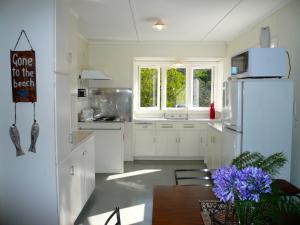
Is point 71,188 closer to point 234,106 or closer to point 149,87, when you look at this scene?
point 234,106

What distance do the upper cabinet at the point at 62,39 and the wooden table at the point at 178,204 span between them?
1.34 meters

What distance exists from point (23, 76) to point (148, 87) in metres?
4.36

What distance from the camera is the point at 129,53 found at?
223 inches

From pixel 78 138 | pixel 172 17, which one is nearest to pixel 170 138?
pixel 172 17

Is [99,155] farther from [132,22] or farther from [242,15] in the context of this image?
[242,15]

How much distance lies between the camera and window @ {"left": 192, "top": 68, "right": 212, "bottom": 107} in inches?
251

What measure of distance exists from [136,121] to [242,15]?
3040 millimetres

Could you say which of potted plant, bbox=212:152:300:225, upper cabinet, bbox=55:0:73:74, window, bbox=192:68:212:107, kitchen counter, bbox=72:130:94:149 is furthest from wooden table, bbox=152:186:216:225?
window, bbox=192:68:212:107

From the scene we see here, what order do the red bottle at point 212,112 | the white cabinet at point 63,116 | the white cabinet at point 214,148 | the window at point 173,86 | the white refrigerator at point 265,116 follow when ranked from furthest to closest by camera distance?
the window at point 173,86 < the red bottle at point 212,112 < the white cabinet at point 214,148 < the white refrigerator at point 265,116 < the white cabinet at point 63,116

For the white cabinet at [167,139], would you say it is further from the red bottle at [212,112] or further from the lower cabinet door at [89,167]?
the lower cabinet door at [89,167]

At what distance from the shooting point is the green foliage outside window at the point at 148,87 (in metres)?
6.34

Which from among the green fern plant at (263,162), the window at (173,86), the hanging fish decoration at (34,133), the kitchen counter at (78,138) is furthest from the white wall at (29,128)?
the window at (173,86)

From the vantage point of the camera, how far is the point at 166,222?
56.6 inches

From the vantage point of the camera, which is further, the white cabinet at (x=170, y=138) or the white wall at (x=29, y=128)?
the white cabinet at (x=170, y=138)
